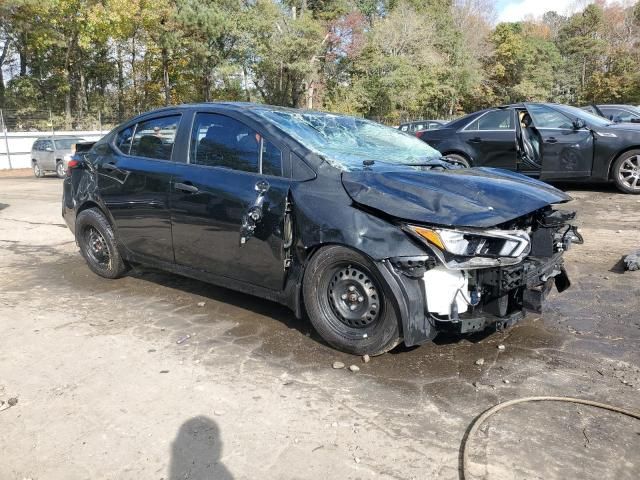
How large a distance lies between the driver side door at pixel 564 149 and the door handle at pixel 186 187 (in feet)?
21.9

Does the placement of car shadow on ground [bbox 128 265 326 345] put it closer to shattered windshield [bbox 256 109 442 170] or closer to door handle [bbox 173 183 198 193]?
door handle [bbox 173 183 198 193]

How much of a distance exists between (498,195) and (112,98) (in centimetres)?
4189

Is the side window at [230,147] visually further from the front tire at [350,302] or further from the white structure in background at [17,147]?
the white structure in background at [17,147]

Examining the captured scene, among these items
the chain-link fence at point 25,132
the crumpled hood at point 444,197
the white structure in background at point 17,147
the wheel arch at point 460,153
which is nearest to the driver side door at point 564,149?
the wheel arch at point 460,153

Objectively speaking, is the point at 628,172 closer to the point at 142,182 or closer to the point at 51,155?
the point at 142,182

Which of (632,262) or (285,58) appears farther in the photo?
(285,58)

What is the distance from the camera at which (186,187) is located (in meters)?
4.39

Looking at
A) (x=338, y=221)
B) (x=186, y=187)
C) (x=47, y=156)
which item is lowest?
(x=338, y=221)

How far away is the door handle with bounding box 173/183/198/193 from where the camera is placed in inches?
171

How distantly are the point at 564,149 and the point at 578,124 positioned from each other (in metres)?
0.45

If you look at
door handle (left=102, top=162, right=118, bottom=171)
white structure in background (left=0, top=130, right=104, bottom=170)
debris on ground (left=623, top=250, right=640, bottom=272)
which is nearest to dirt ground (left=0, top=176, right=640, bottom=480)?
debris on ground (left=623, top=250, right=640, bottom=272)

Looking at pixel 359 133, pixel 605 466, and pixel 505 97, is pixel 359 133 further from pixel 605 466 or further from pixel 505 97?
pixel 505 97

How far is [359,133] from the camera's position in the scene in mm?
4621

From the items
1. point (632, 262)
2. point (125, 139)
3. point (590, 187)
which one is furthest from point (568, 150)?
point (125, 139)
